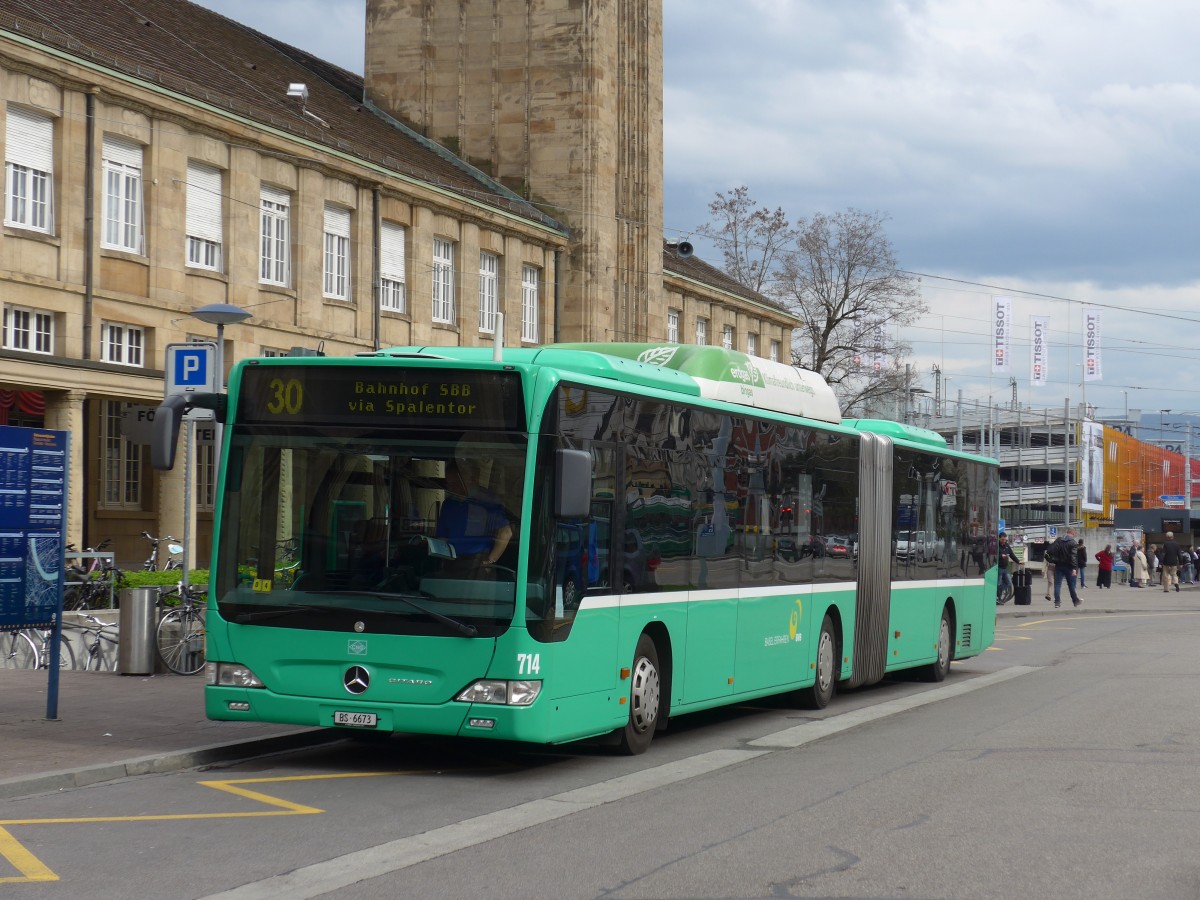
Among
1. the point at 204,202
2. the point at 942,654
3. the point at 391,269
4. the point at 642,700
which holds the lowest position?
the point at 942,654

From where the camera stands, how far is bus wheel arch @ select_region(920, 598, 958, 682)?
65.9 ft

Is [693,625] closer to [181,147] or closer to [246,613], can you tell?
[246,613]

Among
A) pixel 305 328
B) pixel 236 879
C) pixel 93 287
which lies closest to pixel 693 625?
pixel 236 879

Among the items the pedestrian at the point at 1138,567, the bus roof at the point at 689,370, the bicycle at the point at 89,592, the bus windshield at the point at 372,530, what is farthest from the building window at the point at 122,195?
the pedestrian at the point at 1138,567

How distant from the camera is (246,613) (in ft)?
36.3

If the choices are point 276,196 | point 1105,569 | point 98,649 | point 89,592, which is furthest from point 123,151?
point 1105,569

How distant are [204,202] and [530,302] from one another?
14631 mm

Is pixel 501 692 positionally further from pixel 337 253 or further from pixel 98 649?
pixel 337 253

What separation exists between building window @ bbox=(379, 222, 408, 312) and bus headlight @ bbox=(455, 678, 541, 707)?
29.2m

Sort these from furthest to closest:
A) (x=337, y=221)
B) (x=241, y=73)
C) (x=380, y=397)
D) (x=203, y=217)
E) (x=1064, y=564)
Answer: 1. (x=1064, y=564)
2. (x=241, y=73)
3. (x=337, y=221)
4. (x=203, y=217)
5. (x=380, y=397)

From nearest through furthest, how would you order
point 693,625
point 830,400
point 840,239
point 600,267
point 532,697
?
point 532,697, point 693,625, point 830,400, point 600,267, point 840,239

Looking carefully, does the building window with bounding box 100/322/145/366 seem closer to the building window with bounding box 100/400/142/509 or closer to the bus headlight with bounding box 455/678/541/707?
the building window with bounding box 100/400/142/509

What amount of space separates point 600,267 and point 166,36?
15518 mm

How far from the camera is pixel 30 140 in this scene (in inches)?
1132
